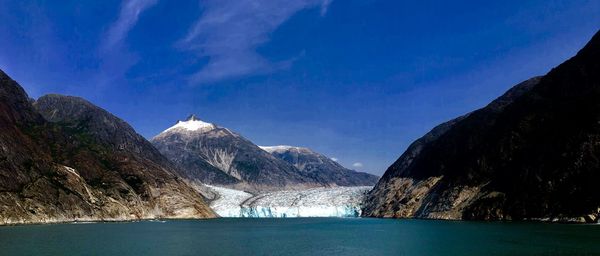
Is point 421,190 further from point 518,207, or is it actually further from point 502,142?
point 518,207

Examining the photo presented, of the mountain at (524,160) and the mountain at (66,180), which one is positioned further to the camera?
the mountain at (66,180)

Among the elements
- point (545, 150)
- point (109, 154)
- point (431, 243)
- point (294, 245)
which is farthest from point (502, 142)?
point (109, 154)

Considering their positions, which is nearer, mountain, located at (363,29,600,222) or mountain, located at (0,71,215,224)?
mountain, located at (363,29,600,222)

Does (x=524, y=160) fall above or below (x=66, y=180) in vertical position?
below

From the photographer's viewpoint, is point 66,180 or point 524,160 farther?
point 66,180
